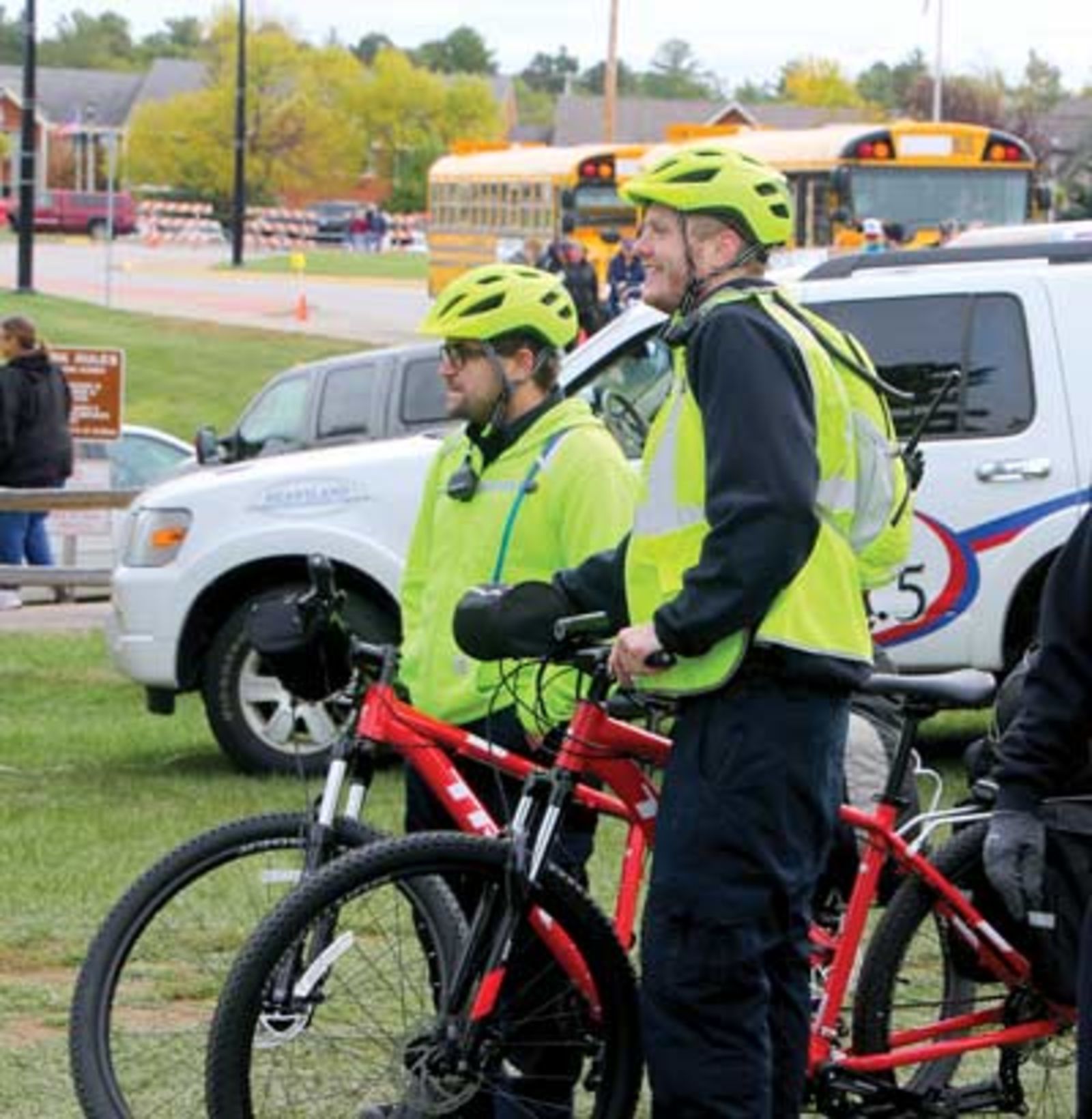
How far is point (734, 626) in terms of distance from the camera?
4.98 meters

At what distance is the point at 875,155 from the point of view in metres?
36.9

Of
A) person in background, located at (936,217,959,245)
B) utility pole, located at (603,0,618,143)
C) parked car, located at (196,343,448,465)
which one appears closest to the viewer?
parked car, located at (196,343,448,465)

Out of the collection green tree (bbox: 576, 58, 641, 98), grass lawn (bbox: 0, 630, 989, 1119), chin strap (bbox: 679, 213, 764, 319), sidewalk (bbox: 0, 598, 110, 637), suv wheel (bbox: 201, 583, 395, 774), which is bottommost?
sidewalk (bbox: 0, 598, 110, 637)

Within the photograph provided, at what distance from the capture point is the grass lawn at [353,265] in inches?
2731

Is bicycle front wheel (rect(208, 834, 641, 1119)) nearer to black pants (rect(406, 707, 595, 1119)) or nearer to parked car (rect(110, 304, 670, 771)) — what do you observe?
black pants (rect(406, 707, 595, 1119))

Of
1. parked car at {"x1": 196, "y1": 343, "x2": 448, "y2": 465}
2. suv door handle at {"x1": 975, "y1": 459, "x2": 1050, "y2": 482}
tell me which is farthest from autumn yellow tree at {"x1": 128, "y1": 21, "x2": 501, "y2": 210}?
suv door handle at {"x1": 975, "y1": 459, "x2": 1050, "y2": 482}

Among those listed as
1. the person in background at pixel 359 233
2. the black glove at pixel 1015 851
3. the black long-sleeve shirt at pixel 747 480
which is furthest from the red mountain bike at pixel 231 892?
the person in background at pixel 359 233

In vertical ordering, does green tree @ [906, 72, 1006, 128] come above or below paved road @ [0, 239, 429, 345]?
above

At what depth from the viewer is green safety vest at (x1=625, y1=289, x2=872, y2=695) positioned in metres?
5.07

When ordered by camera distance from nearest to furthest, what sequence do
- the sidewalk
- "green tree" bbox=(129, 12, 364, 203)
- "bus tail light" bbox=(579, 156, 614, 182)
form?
the sidewalk, "bus tail light" bbox=(579, 156, 614, 182), "green tree" bbox=(129, 12, 364, 203)

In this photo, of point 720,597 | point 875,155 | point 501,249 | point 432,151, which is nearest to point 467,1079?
point 720,597

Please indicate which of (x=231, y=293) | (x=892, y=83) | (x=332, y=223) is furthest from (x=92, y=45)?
(x=231, y=293)

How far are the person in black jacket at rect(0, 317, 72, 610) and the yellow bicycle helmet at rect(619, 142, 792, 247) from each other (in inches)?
578

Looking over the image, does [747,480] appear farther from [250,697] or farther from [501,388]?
[250,697]
